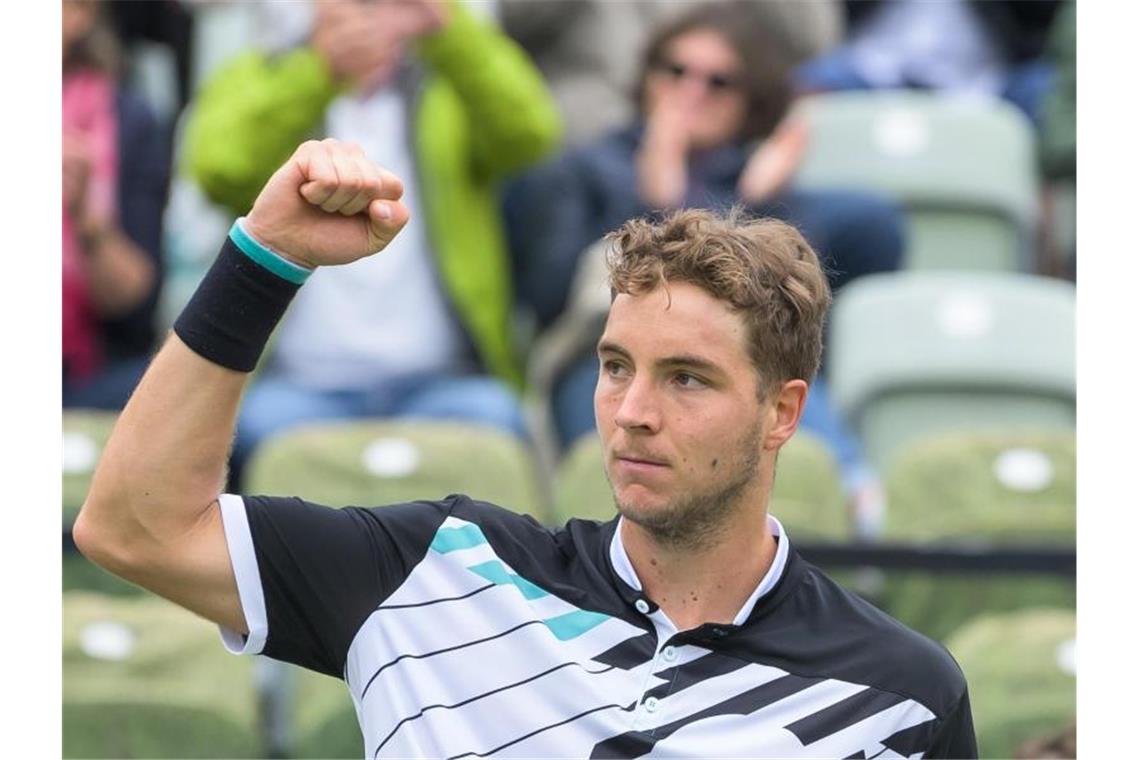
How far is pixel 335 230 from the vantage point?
7.44ft

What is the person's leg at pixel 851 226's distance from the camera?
5.40m

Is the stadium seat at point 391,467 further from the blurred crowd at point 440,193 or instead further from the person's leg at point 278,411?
the blurred crowd at point 440,193

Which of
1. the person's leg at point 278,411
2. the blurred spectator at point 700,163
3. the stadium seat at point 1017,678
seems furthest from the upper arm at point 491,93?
the stadium seat at point 1017,678

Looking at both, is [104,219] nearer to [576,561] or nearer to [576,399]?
[576,399]

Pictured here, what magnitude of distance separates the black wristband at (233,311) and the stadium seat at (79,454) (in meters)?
2.42

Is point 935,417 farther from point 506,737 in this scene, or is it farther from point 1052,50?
point 506,737

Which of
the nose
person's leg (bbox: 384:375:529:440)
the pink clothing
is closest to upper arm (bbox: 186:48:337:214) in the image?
the pink clothing

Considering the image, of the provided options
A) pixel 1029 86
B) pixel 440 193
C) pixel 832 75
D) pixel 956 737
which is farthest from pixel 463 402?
pixel 1029 86

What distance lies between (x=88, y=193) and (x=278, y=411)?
30.0 inches

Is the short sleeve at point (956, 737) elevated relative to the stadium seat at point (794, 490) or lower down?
lower down

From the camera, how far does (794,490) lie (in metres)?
4.42

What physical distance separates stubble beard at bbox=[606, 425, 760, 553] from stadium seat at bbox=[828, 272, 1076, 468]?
2733 millimetres

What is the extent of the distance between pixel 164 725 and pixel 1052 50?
165 inches
